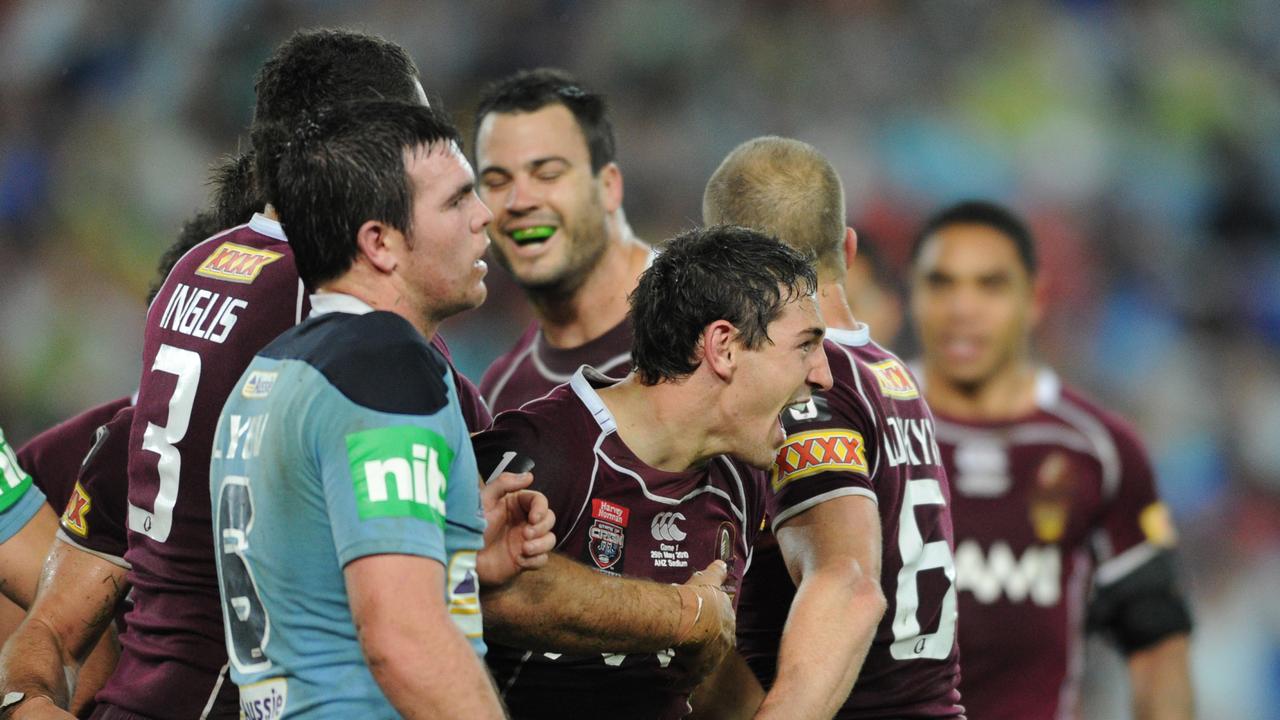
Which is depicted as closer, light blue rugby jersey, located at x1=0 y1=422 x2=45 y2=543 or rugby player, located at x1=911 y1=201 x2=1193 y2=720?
light blue rugby jersey, located at x1=0 y1=422 x2=45 y2=543

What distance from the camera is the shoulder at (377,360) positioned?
7.69 feet

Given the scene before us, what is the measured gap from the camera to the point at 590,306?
543cm

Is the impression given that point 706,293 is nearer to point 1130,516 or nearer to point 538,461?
point 538,461

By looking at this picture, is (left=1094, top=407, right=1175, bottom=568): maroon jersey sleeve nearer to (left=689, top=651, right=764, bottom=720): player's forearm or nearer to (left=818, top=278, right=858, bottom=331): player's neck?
(left=818, top=278, right=858, bottom=331): player's neck

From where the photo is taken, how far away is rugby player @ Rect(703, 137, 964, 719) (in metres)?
3.33

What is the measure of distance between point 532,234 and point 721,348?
233 cm

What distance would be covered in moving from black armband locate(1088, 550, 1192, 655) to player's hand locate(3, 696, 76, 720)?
→ 440 cm

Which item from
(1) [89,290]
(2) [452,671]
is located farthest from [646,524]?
(1) [89,290]

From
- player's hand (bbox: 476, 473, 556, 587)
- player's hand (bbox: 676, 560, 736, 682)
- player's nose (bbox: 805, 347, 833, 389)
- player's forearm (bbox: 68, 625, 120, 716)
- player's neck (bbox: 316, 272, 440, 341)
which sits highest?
player's nose (bbox: 805, 347, 833, 389)

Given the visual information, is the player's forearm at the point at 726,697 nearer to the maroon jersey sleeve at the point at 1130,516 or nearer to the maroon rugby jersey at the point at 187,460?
the maroon rugby jersey at the point at 187,460

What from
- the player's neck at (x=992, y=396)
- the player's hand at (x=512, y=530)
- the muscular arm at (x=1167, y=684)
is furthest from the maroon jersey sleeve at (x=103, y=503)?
the muscular arm at (x=1167, y=684)

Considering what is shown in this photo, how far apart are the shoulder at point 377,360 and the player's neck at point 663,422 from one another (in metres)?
0.74

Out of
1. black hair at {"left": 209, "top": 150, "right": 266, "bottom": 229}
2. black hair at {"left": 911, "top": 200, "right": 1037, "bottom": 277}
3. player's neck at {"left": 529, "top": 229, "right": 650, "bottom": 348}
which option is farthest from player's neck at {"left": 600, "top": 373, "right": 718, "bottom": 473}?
black hair at {"left": 911, "top": 200, "right": 1037, "bottom": 277}

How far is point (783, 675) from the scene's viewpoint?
3.29 meters
